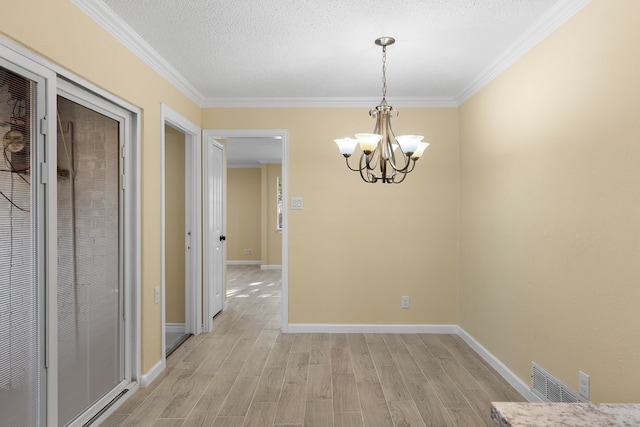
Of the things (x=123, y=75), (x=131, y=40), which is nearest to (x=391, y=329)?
(x=123, y=75)

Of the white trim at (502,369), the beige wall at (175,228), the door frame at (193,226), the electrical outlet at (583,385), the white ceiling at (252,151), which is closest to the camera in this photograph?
the electrical outlet at (583,385)

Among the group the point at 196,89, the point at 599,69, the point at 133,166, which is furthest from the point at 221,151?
the point at 599,69

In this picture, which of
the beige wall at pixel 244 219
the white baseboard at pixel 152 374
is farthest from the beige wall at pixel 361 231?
the beige wall at pixel 244 219

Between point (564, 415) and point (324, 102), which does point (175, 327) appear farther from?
point (564, 415)

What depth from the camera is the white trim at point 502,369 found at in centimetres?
271

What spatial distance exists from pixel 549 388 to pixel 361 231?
2.26 meters

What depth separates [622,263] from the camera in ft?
6.11

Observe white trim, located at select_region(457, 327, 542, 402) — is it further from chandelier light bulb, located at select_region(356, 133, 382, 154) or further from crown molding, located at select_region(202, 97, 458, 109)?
crown molding, located at select_region(202, 97, 458, 109)

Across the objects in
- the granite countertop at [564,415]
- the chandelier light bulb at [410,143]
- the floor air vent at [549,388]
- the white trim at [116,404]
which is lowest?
the white trim at [116,404]

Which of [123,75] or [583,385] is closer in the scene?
[583,385]

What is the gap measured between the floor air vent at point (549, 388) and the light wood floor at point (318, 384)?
0.71 feet

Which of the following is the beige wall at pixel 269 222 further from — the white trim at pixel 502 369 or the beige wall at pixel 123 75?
the white trim at pixel 502 369

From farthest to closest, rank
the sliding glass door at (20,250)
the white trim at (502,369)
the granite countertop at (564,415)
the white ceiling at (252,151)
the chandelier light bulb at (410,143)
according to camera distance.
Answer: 1. the white ceiling at (252,151)
2. the white trim at (502,369)
3. the chandelier light bulb at (410,143)
4. the sliding glass door at (20,250)
5. the granite countertop at (564,415)

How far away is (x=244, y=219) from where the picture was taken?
9555 mm
